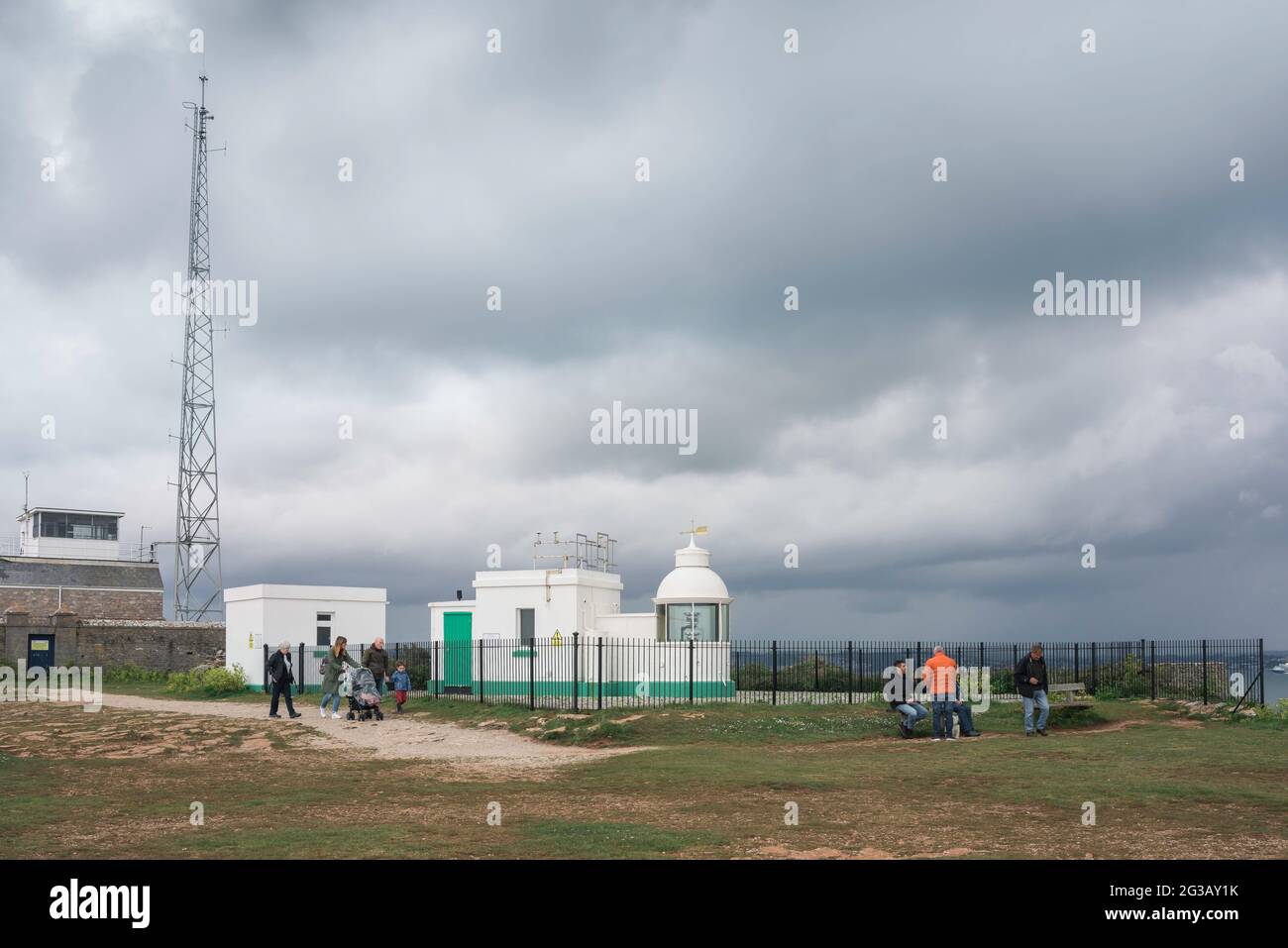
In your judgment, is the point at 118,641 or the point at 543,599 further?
the point at 118,641

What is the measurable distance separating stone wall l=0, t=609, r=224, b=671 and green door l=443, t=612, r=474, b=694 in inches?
621

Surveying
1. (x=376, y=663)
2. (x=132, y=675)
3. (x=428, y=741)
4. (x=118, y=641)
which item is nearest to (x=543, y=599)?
(x=376, y=663)

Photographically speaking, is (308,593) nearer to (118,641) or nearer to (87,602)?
(118,641)

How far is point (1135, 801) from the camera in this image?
1312cm

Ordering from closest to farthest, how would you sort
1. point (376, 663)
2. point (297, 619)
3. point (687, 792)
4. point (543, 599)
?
point (687, 792) → point (376, 663) → point (543, 599) → point (297, 619)

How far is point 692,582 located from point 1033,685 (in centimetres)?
1438

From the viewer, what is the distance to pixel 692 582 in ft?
111

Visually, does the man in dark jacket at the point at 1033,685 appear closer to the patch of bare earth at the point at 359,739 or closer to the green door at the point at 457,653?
the patch of bare earth at the point at 359,739

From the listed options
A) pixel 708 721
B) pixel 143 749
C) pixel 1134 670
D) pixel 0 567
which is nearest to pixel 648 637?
pixel 708 721

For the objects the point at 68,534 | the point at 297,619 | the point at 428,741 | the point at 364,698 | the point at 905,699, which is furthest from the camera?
the point at 68,534

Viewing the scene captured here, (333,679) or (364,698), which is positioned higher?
(333,679)

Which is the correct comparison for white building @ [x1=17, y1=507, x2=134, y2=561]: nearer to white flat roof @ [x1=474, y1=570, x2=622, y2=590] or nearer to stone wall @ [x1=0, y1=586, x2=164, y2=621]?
stone wall @ [x1=0, y1=586, x2=164, y2=621]
